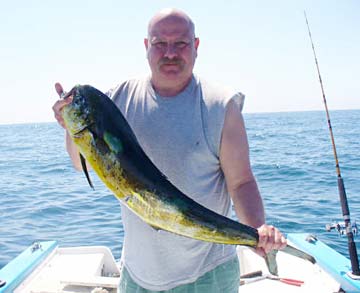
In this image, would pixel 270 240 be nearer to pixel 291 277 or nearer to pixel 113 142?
pixel 113 142

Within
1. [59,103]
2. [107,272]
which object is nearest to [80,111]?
[59,103]

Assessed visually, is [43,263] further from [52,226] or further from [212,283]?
[52,226]

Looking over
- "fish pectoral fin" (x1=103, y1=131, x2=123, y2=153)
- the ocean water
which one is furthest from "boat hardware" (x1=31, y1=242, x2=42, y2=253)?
"fish pectoral fin" (x1=103, y1=131, x2=123, y2=153)

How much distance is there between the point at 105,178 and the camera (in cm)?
191

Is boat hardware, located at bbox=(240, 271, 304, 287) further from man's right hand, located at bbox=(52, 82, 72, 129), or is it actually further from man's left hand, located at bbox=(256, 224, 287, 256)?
man's right hand, located at bbox=(52, 82, 72, 129)

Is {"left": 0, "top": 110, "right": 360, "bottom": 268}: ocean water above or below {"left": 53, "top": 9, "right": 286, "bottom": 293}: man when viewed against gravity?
below

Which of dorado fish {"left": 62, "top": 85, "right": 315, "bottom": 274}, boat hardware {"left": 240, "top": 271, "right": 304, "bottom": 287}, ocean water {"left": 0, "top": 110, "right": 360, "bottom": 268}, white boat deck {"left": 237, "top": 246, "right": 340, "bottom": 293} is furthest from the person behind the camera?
→ ocean water {"left": 0, "top": 110, "right": 360, "bottom": 268}

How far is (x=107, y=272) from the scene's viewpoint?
17.5 feet

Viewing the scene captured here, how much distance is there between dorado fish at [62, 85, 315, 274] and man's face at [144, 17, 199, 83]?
541 mm

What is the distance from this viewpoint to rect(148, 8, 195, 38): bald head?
93.8 inches

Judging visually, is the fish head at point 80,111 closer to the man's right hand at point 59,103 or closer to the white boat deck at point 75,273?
the man's right hand at point 59,103

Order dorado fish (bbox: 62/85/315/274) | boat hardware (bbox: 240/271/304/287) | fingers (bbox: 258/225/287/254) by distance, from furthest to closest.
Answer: boat hardware (bbox: 240/271/304/287)
fingers (bbox: 258/225/287/254)
dorado fish (bbox: 62/85/315/274)

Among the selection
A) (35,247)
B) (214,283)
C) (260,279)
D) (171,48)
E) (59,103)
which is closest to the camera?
(59,103)

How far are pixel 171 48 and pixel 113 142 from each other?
0.73 m
